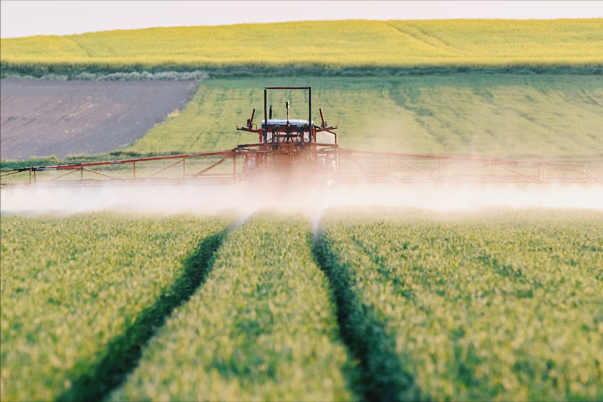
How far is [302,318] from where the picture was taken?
728 centimetres

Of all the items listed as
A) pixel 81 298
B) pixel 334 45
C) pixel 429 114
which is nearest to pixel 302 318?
pixel 81 298

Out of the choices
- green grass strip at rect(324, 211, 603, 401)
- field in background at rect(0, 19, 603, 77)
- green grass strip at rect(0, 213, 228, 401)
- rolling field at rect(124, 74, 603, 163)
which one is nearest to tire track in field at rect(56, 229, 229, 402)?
green grass strip at rect(0, 213, 228, 401)

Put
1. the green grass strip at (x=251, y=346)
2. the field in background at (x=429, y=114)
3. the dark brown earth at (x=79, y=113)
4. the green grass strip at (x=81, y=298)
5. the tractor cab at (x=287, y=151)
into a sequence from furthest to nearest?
1. the dark brown earth at (x=79, y=113)
2. the field in background at (x=429, y=114)
3. the tractor cab at (x=287, y=151)
4. the green grass strip at (x=81, y=298)
5. the green grass strip at (x=251, y=346)

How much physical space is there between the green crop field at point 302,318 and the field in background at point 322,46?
53566mm

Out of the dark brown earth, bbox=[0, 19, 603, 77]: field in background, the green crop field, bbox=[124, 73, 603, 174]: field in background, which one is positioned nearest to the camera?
the green crop field

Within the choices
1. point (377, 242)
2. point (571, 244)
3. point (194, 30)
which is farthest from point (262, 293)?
point (194, 30)

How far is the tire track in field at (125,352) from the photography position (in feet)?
20.4

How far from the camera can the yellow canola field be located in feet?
213

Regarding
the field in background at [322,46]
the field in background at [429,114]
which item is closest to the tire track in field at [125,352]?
the field in background at [429,114]

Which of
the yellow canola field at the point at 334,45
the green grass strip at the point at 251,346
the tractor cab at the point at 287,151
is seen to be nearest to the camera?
the green grass strip at the point at 251,346

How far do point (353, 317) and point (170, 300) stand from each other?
2.99 meters

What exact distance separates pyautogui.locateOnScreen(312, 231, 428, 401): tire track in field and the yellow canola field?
5664 cm

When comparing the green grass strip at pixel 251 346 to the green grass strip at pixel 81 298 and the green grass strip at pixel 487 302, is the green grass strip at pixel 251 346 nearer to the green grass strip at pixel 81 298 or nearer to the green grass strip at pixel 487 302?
the green grass strip at pixel 81 298

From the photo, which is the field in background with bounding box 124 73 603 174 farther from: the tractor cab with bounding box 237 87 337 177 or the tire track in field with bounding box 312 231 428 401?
the tire track in field with bounding box 312 231 428 401
